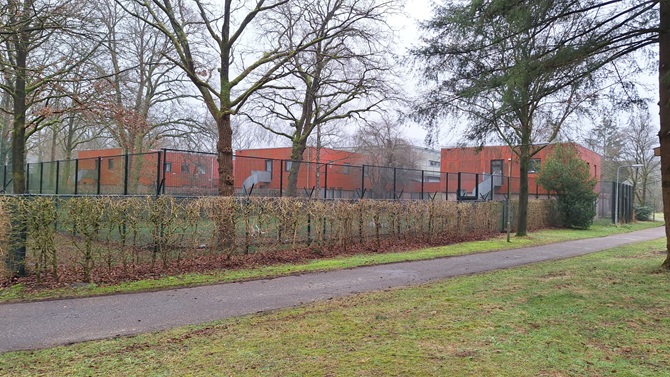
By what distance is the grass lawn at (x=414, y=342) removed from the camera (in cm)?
444

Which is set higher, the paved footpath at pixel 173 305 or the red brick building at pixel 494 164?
the red brick building at pixel 494 164

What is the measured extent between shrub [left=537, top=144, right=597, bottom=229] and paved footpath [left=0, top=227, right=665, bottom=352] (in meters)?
19.5

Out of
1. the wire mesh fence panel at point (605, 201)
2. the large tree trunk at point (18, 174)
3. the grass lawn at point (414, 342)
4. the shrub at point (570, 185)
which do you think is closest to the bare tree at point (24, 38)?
the large tree trunk at point (18, 174)

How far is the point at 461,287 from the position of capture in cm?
894

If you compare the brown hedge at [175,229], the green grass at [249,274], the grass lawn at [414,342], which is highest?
the brown hedge at [175,229]

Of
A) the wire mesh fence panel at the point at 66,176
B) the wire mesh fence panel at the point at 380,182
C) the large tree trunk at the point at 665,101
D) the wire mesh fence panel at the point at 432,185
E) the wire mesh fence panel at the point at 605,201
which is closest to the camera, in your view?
the large tree trunk at the point at 665,101

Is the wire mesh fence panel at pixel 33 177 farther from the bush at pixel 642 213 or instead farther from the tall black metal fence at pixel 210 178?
the bush at pixel 642 213

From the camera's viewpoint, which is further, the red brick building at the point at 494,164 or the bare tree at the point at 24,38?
the red brick building at the point at 494,164

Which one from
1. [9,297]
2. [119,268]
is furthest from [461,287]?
[9,297]

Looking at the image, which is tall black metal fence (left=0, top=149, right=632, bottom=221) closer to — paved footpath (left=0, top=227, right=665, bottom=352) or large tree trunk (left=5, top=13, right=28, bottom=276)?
large tree trunk (left=5, top=13, right=28, bottom=276)

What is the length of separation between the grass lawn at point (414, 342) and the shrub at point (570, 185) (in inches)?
865

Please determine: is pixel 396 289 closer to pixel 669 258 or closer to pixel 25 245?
pixel 669 258

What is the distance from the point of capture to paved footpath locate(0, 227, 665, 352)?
19.6ft

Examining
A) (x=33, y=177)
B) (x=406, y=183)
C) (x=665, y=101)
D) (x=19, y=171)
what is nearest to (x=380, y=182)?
(x=406, y=183)
